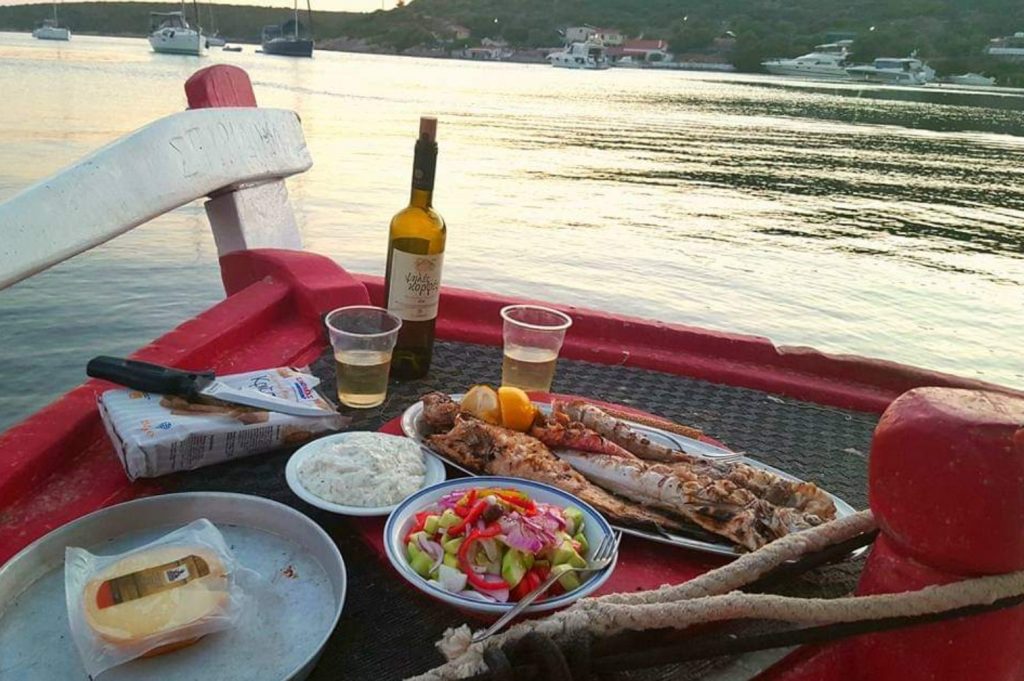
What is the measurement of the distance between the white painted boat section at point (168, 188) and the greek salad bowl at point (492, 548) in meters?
1.43

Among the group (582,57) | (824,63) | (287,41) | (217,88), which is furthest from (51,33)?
(217,88)

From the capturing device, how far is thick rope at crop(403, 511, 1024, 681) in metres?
1.16

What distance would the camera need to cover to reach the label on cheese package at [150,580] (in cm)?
133

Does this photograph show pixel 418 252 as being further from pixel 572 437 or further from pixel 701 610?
pixel 701 610

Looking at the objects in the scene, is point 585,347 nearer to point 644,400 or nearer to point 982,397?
point 644,400

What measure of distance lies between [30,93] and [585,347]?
29705mm

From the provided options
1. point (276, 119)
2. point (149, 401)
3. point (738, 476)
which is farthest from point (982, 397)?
point (276, 119)

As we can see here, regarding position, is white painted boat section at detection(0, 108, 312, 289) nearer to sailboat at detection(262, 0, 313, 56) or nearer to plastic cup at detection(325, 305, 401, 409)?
plastic cup at detection(325, 305, 401, 409)

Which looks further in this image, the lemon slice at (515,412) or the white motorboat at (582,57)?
the white motorboat at (582,57)

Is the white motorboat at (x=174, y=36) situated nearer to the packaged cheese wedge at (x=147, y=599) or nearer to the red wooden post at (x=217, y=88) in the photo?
the red wooden post at (x=217, y=88)

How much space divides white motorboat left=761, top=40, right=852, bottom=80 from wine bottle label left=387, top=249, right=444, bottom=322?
3262 inches

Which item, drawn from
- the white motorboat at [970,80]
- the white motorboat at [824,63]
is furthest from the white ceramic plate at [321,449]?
the white motorboat at [824,63]

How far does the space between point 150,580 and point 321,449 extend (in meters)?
0.65

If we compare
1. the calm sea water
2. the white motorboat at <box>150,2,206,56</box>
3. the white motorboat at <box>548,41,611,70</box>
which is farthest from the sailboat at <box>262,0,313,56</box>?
the calm sea water
